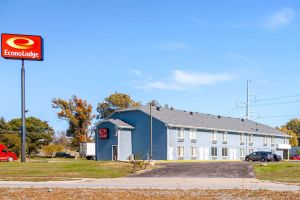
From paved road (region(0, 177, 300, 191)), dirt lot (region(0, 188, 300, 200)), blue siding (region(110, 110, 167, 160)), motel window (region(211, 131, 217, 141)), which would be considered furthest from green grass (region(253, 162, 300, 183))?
motel window (region(211, 131, 217, 141))

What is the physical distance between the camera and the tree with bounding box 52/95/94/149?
9775 centimetres

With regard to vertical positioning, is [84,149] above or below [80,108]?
below

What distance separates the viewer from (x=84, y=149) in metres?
76.2

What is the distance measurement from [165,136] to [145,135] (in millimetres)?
3585

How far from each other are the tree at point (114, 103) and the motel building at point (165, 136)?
33904 millimetres

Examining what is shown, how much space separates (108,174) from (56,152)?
6876 cm

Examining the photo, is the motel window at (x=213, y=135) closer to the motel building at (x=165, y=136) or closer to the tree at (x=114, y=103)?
the motel building at (x=165, y=136)

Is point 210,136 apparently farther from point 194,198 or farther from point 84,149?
point 194,198

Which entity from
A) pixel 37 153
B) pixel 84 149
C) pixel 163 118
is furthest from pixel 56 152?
pixel 163 118

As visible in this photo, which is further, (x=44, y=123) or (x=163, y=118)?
(x=44, y=123)

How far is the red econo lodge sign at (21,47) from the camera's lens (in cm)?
5559

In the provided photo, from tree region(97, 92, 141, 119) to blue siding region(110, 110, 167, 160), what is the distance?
128 feet

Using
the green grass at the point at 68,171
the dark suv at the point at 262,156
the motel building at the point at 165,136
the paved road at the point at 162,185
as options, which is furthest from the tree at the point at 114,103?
the paved road at the point at 162,185

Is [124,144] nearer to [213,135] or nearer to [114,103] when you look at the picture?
[213,135]
